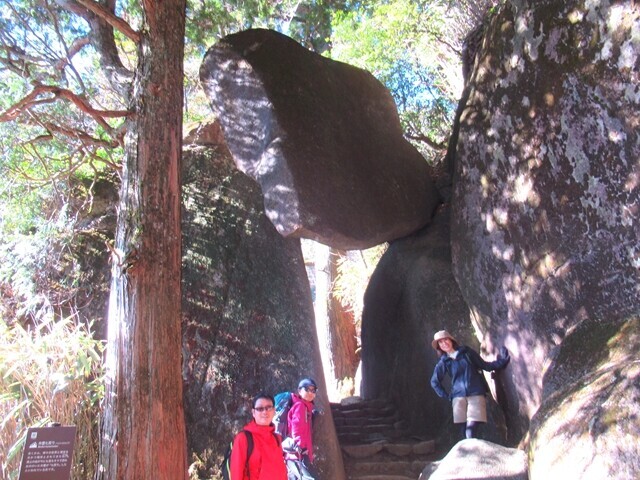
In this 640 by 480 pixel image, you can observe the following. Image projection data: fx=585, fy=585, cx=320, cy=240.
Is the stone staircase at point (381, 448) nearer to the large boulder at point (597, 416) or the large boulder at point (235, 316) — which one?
the large boulder at point (235, 316)

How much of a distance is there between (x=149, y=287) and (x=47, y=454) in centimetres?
128

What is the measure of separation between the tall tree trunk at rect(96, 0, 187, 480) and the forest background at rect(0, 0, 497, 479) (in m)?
0.16

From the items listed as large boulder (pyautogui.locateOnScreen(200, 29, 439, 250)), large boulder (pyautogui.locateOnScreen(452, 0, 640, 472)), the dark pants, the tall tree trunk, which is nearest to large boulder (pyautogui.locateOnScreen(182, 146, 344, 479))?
large boulder (pyautogui.locateOnScreen(200, 29, 439, 250))

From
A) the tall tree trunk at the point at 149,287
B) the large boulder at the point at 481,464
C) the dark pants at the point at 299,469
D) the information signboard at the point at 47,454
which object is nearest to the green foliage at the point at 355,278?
the dark pants at the point at 299,469

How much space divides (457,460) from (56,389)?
3163 millimetres

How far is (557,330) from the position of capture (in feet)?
17.3

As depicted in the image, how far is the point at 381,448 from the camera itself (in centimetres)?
687

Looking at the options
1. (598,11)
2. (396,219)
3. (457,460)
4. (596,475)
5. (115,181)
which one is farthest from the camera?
(115,181)

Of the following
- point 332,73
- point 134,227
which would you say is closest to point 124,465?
point 134,227

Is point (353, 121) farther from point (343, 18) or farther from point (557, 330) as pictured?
point (557, 330)

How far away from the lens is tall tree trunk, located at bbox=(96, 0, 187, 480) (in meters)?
3.78

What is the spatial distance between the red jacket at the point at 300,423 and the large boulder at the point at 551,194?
1.90 meters

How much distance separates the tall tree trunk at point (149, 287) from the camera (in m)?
3.78

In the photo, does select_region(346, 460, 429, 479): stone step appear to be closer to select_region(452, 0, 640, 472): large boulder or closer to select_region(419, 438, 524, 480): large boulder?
select_region(452, 0, 640, 472): large boulder
